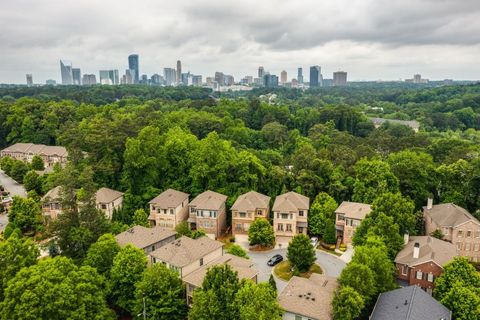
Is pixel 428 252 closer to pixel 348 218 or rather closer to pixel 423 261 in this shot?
pixel 423 261

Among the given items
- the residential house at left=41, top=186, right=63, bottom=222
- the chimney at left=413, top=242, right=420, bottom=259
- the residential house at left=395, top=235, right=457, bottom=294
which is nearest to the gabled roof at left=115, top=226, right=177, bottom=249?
the residential house at left=41, top=186, right=63, bottom=222

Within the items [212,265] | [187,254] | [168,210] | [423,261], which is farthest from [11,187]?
[423,261]

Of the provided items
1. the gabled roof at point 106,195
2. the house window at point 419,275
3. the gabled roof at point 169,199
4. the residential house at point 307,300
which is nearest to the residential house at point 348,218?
the house window at point 419,275

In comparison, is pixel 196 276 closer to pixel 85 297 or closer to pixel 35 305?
pixel 85 297

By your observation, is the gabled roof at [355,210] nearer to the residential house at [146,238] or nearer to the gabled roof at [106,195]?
the residential house at [146,238]

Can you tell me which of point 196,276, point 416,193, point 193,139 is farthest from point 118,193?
point 416,193
